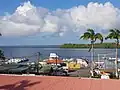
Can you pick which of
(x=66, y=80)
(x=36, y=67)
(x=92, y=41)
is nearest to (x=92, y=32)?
(x=92, y=41)

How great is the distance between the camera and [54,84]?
14211 millimetres

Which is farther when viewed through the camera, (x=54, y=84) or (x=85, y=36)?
(x=85, y=36)

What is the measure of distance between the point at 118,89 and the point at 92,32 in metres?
19.5

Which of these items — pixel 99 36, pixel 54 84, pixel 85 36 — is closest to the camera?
pixel 54 84

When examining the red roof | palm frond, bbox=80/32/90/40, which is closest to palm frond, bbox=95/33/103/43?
palm frond, bbox=80/32/90/40

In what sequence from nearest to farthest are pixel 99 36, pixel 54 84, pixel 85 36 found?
pixel 54 84, pixel 85 36, pixel 99 36

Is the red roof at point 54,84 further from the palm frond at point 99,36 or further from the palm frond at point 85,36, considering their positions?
the palm frond at point 99,36

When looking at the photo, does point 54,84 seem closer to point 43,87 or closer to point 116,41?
point 43,87

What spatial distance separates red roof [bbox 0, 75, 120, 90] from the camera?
13.6m

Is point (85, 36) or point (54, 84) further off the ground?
point (85, 36)

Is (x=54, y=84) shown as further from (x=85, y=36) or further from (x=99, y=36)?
(x=99, y=36)

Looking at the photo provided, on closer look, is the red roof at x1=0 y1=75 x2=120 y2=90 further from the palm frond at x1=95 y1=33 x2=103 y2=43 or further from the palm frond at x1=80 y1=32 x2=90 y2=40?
the palm frond at x1=95 y1=33 x2=103 y2=43

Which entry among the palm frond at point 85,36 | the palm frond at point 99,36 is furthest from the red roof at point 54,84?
the palm frond at point 99,36

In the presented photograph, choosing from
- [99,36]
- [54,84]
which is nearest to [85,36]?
[99,36]
